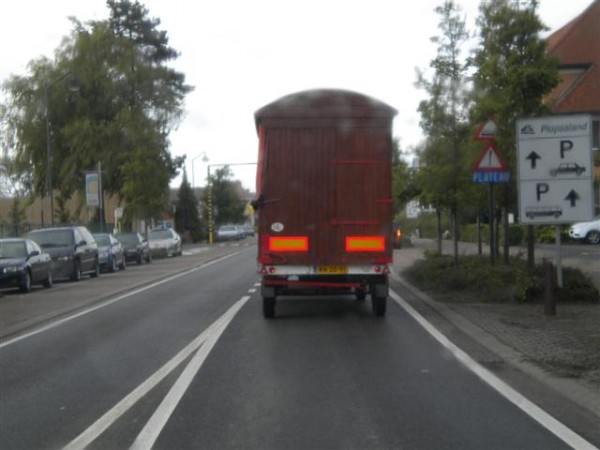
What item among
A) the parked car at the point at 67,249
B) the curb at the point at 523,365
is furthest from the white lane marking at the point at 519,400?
the parked car at the point at 67,249

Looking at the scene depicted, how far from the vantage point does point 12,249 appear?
2653 cm

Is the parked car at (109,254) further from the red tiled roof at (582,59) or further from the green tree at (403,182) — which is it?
the red tiled roof at (582,59)

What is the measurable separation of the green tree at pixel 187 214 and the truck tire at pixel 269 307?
75417 millimetres

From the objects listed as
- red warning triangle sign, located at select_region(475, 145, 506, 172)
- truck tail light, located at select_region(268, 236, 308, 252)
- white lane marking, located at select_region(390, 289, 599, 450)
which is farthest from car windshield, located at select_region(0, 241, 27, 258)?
white lane marking, located at select_region(390, 289, 599, 450)

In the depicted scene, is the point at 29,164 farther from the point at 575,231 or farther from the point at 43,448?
the point at 43,448

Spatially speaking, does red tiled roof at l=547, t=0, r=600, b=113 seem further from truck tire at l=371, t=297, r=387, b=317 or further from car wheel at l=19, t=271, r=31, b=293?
truck tire at l=371, t=297, r=387, b=317

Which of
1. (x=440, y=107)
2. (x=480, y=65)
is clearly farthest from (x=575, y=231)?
(x=480, y=65)

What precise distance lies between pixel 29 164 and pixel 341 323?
150 feet

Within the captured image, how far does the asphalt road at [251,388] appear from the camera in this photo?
7.49 metres

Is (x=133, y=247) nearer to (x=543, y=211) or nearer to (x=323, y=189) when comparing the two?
(x=323, y=189)

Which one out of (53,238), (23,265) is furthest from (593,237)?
(23,265)

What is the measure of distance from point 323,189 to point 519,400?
6.82 metres

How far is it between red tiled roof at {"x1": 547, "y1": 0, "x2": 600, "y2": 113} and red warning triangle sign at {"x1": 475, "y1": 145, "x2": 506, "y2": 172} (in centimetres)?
2949

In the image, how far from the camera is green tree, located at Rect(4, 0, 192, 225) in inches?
2205
